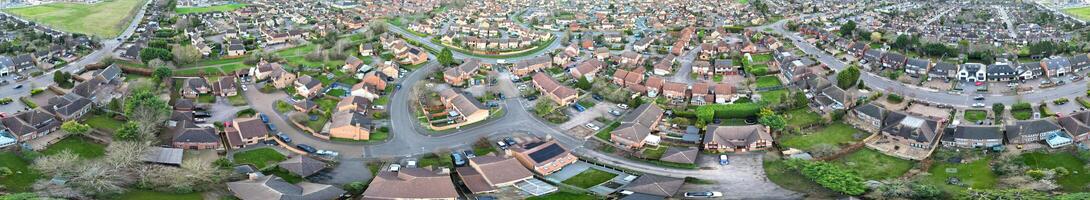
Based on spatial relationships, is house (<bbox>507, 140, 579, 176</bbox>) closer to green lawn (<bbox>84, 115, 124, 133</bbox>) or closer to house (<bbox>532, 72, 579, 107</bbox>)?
house (<bbox>532, 72, 579, 107</bbox>)

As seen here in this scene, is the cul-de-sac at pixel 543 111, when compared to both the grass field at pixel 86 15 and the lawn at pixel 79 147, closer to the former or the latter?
the lawn at pixel 79 147

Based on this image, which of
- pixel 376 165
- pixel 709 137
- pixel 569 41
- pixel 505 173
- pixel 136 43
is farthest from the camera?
pixel 569 41

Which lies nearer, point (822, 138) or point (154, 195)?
point (154, 195)

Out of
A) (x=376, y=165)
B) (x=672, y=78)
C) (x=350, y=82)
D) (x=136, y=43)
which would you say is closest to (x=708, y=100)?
(x=672, y=78)

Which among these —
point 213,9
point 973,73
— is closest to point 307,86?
point 973,73

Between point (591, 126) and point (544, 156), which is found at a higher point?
point (544, 156)

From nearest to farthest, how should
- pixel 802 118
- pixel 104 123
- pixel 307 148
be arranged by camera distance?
pixel 307 148
pixel 104 123
pixel 802 118

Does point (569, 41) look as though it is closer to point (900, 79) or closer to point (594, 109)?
point (594, 109)

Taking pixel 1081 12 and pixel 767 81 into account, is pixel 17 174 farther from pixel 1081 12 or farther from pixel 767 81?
pixel 1081 12
